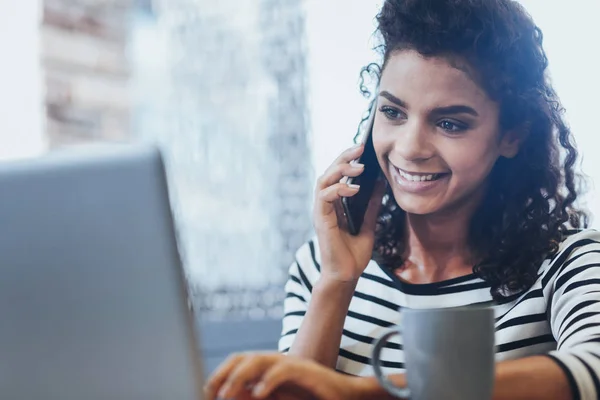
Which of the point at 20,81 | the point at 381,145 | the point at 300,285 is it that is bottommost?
the point at 300,285

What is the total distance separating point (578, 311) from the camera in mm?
979

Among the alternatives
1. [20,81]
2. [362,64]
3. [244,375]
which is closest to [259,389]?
[244,375]

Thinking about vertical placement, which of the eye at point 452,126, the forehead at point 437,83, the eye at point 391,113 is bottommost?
the eye at point 452,126

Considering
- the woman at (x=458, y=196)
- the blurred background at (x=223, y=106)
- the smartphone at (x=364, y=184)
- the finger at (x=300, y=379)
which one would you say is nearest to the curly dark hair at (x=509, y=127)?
the woman at (x=458, y=196)

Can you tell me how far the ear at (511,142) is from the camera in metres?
1.25

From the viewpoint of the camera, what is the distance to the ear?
1245mm

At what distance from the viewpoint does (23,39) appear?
184 cm

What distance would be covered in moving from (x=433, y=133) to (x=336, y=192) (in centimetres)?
18

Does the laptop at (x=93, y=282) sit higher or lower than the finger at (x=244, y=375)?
higher

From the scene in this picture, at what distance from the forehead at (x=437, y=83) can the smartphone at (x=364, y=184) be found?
0.08m

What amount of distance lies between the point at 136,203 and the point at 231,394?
26 cm

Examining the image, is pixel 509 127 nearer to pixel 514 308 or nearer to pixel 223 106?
pixel 514 308

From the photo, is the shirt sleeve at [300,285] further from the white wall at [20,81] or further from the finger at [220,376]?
the white wall at [20,81]

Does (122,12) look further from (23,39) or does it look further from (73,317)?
(73,317)
